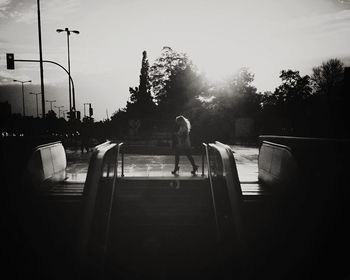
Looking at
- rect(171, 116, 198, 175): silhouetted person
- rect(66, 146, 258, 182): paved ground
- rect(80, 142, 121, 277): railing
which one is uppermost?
rect(171, 116, 198, 175): silhouetted person

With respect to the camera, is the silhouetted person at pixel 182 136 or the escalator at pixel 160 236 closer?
the escalator at pixel 160 236

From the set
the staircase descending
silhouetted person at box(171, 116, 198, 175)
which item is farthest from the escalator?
silhouetted person at box(171, 116, 198, 175)

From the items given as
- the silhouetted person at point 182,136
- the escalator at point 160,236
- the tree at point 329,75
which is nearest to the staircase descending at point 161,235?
the escalator at point 160,236

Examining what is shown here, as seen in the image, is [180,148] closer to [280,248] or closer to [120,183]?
[120,183]

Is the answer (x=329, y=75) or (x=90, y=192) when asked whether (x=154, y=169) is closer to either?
(x=90, y=192)

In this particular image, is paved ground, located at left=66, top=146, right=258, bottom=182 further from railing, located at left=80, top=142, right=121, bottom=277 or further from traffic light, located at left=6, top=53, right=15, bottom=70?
traffic light, located at left=6, top=53, right=15, bottom=70

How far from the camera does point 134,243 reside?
556cm

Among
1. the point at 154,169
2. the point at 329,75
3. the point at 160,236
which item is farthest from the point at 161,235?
the point at 329,75

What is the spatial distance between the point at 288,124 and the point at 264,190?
40.7 metres

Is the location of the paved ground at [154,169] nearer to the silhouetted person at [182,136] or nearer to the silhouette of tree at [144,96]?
the silhouetted person at [182,136]

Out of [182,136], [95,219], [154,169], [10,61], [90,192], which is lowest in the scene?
[154,169]

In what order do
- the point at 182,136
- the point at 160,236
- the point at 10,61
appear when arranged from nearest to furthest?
the point at 160,236, the point at 182,136, the point at 10,61

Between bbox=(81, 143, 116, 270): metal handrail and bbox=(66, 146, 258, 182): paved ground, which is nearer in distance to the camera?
bbox=(81, 143, 116, 270): metal handrail

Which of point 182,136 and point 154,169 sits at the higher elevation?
point 182,136
